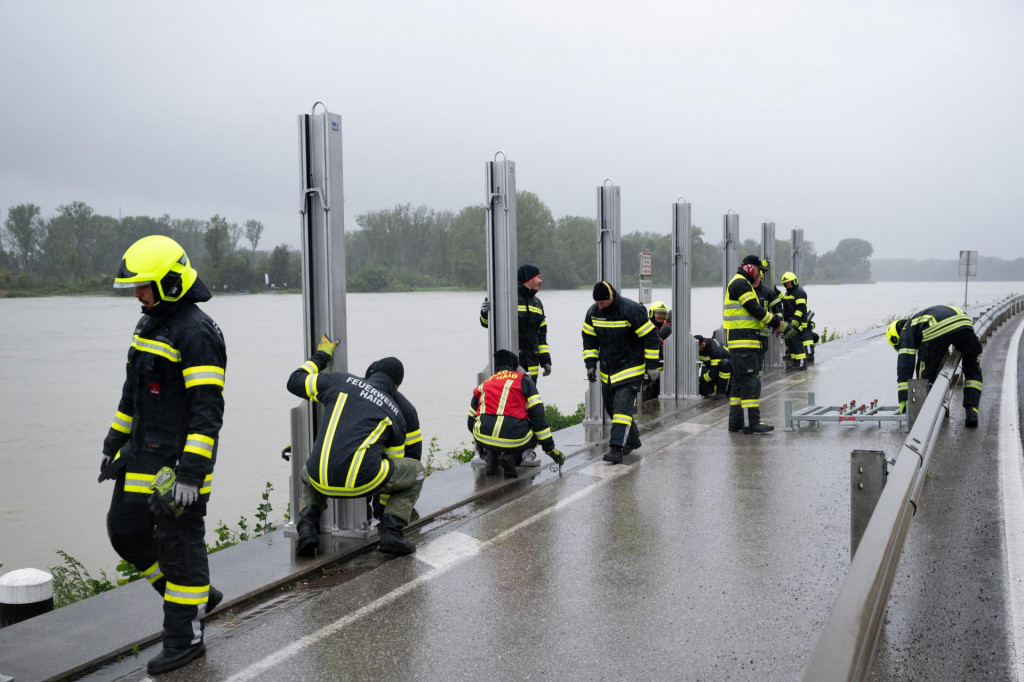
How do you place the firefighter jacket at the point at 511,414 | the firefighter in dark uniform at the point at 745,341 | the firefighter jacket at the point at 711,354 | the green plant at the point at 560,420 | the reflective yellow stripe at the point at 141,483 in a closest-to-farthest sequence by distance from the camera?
the reflective yellow stripe at the point at 141,483, the firefighter jacket at the point at 511,414, the firefighter in dark uniform at the point at 745,341, the green plant at the point at 560,420, the firefighter jacket at the point at 711,354

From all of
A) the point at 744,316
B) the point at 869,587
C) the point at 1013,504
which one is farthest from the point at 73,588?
the point at 744,316

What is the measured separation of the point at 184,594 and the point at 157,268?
1.59 meters

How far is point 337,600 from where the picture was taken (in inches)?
217

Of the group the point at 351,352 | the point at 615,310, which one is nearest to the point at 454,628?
the point at 615,310

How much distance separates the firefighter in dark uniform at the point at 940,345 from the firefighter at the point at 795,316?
737cm

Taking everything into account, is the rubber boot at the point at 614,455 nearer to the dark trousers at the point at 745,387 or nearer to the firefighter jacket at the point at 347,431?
the dark trousers at the point at 745,387

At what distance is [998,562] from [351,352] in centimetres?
2778

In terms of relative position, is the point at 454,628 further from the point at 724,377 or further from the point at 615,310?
the point at 724,377

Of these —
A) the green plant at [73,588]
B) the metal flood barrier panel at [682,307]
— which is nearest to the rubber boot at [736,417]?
the metal flood barrier panel at [682,307]

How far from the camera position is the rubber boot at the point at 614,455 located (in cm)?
955

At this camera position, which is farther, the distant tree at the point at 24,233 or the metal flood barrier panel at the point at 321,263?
the distant tree at the point at 24,233

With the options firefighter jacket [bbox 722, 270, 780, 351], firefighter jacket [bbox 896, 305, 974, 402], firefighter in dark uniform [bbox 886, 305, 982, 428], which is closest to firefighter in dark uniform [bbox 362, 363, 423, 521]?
firefighter jacket [bbox 722, 270, 780, 351]

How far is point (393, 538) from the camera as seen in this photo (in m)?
6.35

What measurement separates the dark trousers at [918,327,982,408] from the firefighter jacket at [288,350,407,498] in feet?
22.6
